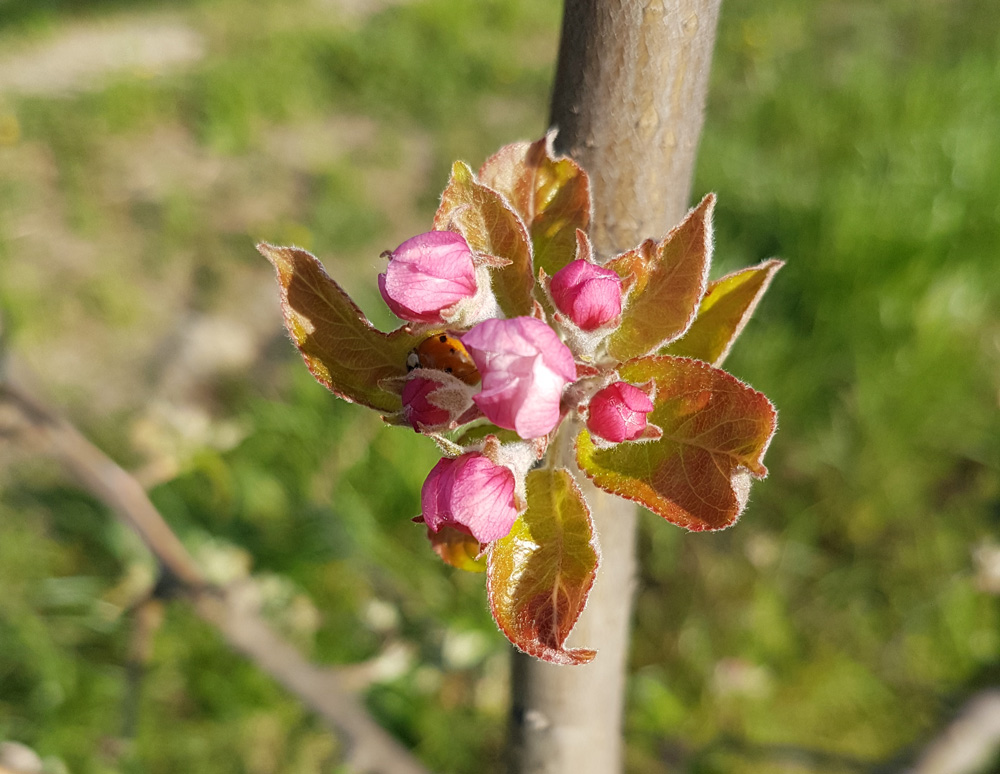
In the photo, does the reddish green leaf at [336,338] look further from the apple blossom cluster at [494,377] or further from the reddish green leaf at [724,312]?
the reddish green leaf at [724,312]

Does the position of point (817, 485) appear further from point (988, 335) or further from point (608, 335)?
point (608, 335)

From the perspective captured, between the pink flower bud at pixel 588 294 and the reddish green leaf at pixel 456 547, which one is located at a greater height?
the pink flower bud at pixel 588 294

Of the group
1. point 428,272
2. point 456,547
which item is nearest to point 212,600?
point 456,547

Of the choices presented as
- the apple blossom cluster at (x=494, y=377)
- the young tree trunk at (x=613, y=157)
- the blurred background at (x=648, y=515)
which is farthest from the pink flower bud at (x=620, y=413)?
the blurred background at (x=648, y=515)

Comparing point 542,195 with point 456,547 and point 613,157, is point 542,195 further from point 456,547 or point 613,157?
point 456,547

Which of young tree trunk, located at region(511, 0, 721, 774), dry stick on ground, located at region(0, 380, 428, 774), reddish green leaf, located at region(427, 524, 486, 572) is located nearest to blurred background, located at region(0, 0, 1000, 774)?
dry stick on ground, located at region(0, 380, 428, 774)

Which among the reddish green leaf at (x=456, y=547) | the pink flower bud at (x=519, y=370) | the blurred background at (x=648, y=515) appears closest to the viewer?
the pink flower bud at (x=519, y=370)

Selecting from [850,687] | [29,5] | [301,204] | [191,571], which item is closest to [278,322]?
[301,204]
